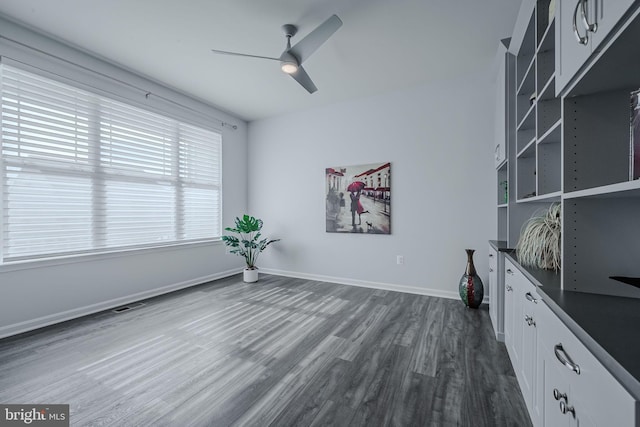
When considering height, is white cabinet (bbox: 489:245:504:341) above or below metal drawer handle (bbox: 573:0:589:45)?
below

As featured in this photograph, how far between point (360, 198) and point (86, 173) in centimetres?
337

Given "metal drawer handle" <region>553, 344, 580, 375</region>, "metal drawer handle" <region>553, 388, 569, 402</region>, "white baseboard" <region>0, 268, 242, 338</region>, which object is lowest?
"white baseboard" <region>0, 268, 242, 338</region>

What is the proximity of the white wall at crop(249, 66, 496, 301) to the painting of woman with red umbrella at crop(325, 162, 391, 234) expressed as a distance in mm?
102

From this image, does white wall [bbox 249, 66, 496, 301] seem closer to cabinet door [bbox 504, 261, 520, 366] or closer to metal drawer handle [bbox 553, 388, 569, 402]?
cabinet door [bbox 504, 261, 520, 366]

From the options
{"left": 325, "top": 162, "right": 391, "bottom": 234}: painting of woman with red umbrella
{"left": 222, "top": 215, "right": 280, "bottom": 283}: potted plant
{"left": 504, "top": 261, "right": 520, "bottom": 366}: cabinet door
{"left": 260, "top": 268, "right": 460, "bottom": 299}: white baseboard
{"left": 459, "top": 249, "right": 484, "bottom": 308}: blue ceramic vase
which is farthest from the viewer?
{"left": 222, "top": 215, "right": 280, "bottom": 283}: potted plant

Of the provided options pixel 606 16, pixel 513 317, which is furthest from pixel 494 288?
pixel 606 16

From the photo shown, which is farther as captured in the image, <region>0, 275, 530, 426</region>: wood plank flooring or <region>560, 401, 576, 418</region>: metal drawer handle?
<region>0, 275, 530, 426</region>: wood plank flooring

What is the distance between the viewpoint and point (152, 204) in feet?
11.6

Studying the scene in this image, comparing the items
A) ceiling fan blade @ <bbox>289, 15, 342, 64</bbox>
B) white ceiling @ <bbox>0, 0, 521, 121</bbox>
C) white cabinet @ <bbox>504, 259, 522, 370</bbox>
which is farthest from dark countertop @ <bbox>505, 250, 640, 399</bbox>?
white ceiling @ <bbox>0, 0, 521, 121</bbox>

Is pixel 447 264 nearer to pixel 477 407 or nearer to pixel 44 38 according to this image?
pixel 477 407

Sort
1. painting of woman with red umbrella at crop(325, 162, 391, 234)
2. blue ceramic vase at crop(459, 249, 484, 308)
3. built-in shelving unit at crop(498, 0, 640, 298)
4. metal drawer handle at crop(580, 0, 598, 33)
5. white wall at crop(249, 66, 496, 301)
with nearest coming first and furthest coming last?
metal drawer handle at crop(580, 0, 598, 33) < built-in shelving unit at crop(498, 0, 640, 298) < blue ceramic vase at crop(459, 249, 484, 308) < white wall at crop(249, 66, 496, 301) < painting of woman with red umbrella at crop(325, 162, 391, 234)

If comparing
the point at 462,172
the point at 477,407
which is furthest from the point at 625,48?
the point at 462,172

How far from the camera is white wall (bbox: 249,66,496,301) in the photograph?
10.7 ft

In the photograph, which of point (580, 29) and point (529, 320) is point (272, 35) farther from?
point (529, 320)
